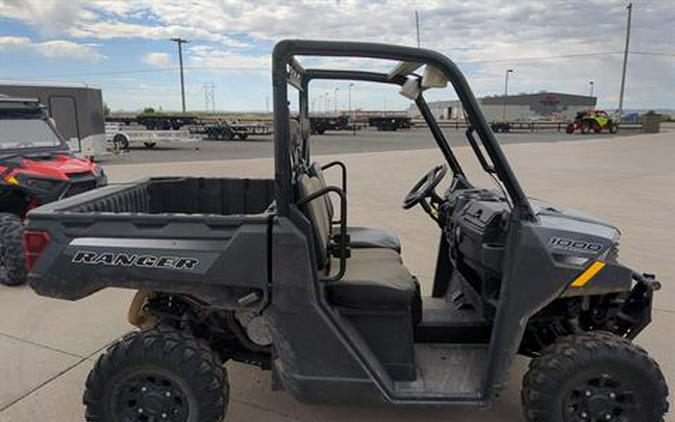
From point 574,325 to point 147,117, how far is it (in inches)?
1644

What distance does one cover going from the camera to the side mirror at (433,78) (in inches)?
95.3

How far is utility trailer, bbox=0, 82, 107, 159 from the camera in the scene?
13.4 m

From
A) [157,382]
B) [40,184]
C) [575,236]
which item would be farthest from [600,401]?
[40,184]

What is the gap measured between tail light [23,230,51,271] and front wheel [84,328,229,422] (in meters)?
0.56

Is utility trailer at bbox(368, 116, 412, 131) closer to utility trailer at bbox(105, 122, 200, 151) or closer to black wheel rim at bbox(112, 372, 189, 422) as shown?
utility trailer at bbox(105, 122, 200, 151)

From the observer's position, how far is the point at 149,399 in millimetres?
2512

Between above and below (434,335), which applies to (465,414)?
below

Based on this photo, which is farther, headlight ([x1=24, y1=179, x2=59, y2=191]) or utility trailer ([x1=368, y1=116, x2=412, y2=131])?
utility trailer ([x1=368, y1=116, x2=412, y2=131])

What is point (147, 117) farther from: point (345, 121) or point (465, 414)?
point (465, 414)

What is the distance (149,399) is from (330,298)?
0.95 m

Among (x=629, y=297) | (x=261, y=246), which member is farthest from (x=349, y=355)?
(x=629, y=297)

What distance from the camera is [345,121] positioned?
38.0 metres

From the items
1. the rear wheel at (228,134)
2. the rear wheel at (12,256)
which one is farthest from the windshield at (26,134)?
the rear wheel at (228,134)

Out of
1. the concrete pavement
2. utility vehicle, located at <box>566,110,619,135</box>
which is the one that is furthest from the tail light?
utility vehicle, located at <box>566,110,619,135</box>
